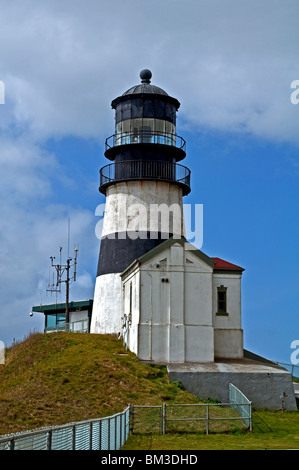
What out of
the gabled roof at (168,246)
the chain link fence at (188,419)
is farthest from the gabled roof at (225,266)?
the chain link fence at (188,419)

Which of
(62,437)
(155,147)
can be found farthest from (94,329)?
(62,437)

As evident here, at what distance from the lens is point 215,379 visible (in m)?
28.0

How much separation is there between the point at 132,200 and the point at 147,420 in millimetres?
17923

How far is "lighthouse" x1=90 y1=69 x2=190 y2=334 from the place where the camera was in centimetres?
3703

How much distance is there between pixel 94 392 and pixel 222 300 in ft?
32.8

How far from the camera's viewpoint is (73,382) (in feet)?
84.3

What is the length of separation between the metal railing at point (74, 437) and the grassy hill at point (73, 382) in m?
3.33

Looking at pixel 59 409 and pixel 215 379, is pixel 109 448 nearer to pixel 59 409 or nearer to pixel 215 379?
pixel 59 409

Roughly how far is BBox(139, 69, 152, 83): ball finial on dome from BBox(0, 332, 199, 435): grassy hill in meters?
15.3

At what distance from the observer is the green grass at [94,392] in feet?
64.3

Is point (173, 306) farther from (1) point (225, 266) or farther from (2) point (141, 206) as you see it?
(2) point (141, 206)

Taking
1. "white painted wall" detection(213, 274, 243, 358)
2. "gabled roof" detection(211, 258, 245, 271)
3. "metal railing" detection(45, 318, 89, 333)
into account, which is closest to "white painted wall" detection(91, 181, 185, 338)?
"metal railing" detection(45, 318, 89, 333)

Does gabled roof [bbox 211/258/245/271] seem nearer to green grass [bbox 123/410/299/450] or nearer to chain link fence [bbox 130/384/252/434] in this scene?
green grass [bbox 123/410/299/450]
